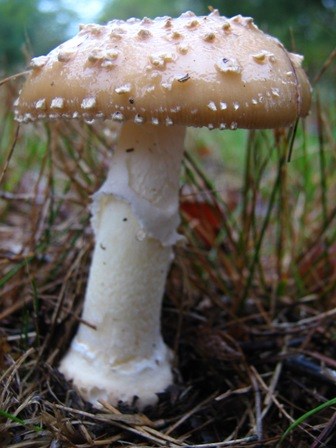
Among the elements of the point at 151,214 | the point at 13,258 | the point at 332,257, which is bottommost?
the point at 332,257

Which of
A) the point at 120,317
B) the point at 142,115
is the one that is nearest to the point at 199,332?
the point at 120,317

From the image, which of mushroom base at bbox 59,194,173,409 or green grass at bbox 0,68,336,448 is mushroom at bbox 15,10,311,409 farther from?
green grass at bbox 0,68,336,448

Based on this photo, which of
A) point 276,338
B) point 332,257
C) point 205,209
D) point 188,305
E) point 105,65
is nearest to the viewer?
point 105,65

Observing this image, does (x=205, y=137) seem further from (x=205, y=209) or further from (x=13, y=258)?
(x=13, y=258)

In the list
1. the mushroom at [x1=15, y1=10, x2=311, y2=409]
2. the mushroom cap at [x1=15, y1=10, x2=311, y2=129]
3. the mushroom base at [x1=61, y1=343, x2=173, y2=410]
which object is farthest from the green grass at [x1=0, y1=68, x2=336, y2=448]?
the mushroom cap at [x1=15, y1=10, x2=311, y2=129]

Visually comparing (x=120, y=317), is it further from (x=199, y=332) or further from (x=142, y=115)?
(x=142, y=115)

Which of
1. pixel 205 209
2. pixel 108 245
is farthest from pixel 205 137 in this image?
pixel 108 245
